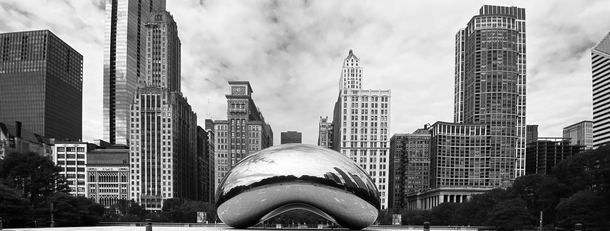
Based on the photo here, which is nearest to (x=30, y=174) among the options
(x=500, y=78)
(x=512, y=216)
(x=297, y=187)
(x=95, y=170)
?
(x=297, y=187)

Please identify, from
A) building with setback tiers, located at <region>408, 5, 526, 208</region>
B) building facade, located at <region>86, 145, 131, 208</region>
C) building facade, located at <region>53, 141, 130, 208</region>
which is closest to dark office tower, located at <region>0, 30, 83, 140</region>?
building facade, located at <region>53, 141, 130, 208</region>

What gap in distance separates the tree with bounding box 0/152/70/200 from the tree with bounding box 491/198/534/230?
42.9 m

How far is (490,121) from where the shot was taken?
153m

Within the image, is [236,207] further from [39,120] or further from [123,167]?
[39,120]

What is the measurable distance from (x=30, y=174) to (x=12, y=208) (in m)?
13.7

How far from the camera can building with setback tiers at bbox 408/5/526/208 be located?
148 metres

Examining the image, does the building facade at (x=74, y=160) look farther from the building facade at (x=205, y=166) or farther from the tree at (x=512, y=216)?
the tree at (x=512, y=216)

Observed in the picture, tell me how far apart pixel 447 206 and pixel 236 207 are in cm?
6113

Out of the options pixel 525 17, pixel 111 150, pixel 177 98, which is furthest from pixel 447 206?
pixel 525 17

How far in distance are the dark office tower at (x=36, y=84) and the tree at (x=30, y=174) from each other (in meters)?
105

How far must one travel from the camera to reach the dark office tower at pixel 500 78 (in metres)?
150

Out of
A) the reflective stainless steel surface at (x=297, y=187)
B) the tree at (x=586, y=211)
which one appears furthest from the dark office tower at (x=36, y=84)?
the tree at (x=586, y=211)

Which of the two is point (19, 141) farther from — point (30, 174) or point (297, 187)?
point (297, 187)

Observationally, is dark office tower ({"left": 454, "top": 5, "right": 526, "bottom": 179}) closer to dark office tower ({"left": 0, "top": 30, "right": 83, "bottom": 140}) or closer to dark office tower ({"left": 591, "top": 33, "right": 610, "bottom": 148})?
dark office tower ({"left": 591, "top": 33, "right": 610, "bottom": 148})
